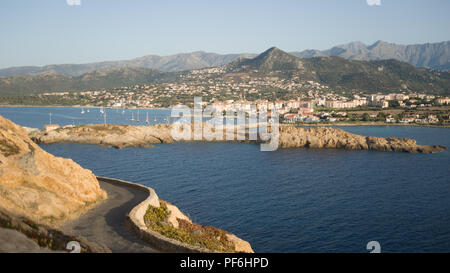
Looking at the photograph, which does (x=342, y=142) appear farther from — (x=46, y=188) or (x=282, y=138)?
(x=46, y=188)

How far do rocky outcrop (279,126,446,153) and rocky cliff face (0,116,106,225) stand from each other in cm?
4199

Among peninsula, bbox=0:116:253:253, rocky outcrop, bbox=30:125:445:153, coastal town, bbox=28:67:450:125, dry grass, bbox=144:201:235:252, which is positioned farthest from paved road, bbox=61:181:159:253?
coastal town, bbox=28:67:450:125

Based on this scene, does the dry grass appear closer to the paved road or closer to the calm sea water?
the paved road

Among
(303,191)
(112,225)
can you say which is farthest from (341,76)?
(112,225)

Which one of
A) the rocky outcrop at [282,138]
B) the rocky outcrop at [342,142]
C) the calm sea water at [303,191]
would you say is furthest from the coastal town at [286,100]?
the calm sea water at [303,191]

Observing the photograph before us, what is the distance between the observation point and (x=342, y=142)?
54.2m

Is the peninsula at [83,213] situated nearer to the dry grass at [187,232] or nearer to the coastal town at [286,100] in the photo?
the dry grass at [187,232]

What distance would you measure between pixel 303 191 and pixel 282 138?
91.4ft

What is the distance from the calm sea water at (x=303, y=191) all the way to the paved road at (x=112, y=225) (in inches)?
231

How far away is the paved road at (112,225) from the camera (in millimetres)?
11360

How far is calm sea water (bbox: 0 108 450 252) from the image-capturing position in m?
19.4
